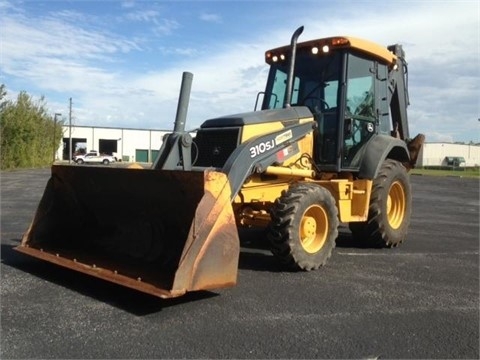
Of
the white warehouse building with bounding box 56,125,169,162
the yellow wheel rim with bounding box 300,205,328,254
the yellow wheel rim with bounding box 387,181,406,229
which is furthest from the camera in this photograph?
the white warehouse building with bounding box 56,125,169,162

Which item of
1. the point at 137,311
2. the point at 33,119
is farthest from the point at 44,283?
the point at 33,119

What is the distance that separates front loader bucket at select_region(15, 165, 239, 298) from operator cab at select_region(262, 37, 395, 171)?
9.05 feet

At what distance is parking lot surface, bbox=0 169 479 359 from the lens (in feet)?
13.4

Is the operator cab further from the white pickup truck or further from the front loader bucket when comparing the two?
the white pickup truck

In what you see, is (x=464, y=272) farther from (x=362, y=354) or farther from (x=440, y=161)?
(x=440, y=161)

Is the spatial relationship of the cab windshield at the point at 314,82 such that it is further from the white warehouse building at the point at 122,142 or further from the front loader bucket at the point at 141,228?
the white warehouse building at the point at 122,142

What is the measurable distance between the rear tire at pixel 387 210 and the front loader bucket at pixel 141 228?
3.47 metres

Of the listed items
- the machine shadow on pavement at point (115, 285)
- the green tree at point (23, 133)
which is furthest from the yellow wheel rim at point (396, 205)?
the green tree at point (23, 133)

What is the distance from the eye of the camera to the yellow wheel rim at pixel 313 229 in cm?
657

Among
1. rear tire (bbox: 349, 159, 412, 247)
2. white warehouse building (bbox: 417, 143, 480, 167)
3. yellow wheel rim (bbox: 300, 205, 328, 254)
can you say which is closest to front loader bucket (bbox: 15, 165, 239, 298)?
yellow wheel rim (bbox: 300, 205, 328, 254)

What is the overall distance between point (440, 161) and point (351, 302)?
277ft

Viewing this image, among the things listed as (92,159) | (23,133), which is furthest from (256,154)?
(92,159)

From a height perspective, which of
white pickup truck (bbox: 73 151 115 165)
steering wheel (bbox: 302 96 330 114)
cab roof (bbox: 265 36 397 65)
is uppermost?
cab roof (bbox: 265 36 397 65)

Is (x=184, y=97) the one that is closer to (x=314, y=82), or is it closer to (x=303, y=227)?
(x=303, y=227)
